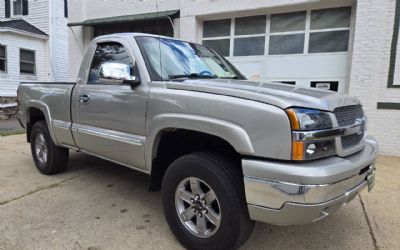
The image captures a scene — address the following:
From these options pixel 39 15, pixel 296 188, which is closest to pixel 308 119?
pixel 296 188

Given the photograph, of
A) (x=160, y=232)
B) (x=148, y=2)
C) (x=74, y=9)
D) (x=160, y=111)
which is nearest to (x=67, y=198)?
(x=160, y=232)

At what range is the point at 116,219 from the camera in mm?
3367

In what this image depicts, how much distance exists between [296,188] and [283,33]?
23.2ft

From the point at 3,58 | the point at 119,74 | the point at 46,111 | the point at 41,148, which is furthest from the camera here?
the point at 3,58

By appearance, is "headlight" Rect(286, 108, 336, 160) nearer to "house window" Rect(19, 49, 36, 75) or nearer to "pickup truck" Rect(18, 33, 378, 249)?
"pickup truck" Rect(18, 33, 378, 249)

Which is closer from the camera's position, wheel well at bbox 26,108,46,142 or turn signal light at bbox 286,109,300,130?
turn signal light at bbox 286,109,300,130

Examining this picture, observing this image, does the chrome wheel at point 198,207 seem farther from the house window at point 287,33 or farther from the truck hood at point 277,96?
the house window at point 287,33

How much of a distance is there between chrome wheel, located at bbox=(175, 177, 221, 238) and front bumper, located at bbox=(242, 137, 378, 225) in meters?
0.41

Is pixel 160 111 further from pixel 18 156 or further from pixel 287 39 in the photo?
pixel 287 39

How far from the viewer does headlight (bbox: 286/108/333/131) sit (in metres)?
2.12

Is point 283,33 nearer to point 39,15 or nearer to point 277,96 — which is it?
point 277,96

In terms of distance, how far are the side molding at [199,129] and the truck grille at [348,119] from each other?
2.51 ft

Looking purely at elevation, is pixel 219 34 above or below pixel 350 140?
above

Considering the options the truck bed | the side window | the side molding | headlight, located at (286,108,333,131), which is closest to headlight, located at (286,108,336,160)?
headlight, located at (286,108,333,131)
